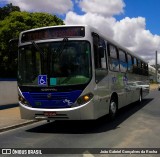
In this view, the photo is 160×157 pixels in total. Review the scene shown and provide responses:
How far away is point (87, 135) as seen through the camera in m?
10.5

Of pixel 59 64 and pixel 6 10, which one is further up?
pixel 6 10

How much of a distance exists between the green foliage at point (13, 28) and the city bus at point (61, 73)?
22359mm

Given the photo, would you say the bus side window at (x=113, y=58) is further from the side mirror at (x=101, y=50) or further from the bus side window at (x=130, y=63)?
the bus side window at (x=130, y=63)

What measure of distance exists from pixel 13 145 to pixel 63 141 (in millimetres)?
1320

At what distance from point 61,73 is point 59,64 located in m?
0.30

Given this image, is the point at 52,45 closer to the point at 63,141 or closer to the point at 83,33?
the point at 83,33

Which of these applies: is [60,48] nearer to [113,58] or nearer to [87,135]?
[87,135]

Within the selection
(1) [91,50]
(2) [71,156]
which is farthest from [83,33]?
(2) [71,156]

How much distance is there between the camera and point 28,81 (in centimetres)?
1134

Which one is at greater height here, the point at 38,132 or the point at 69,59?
the point at 69,59

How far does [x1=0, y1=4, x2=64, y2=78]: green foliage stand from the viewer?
34.2 metres

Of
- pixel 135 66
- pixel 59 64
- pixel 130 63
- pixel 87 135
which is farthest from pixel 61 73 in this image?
pixel 135 66

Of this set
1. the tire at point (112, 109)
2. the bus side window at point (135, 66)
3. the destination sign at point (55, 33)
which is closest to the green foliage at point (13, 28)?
the bus side window at point (135, 66)

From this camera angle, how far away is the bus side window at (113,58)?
44.1ft
